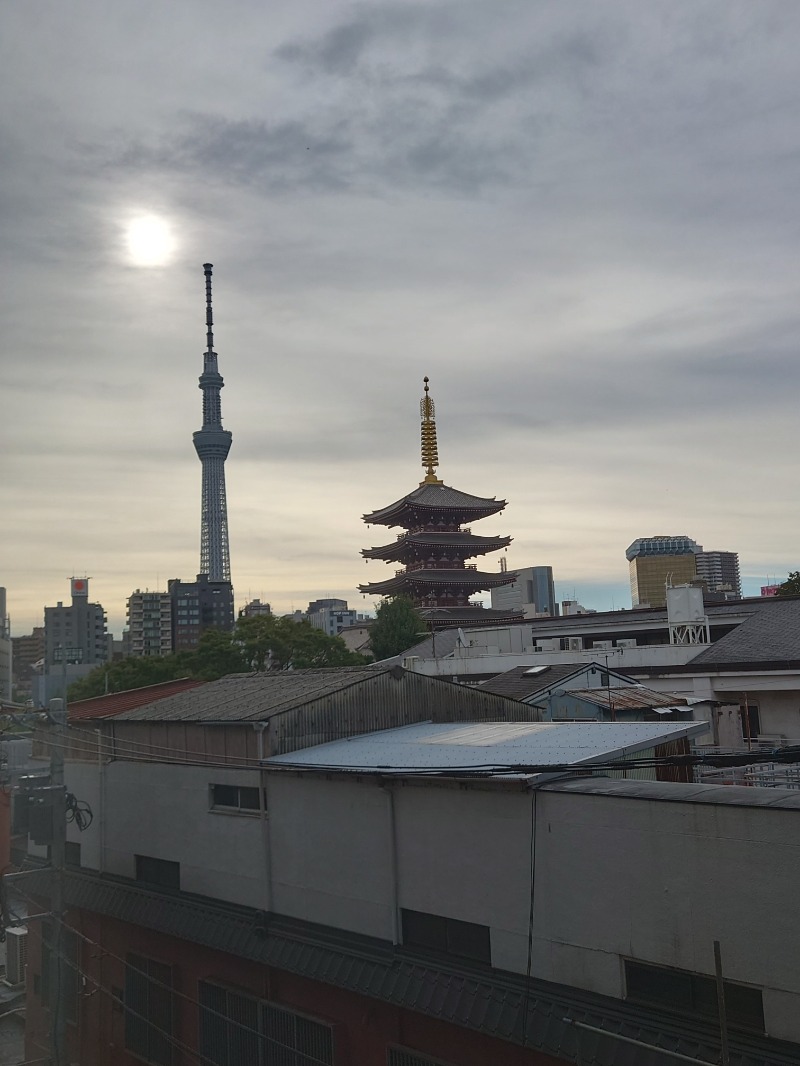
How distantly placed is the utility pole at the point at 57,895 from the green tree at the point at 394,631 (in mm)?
52767

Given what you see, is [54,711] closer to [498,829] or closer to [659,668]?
[498,829]

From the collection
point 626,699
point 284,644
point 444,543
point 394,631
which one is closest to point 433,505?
point 444,543

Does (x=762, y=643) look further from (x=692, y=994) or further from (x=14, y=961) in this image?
(x=14, y=961)

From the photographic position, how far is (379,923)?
16375 millimetres

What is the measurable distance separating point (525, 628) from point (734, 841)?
49.8 m

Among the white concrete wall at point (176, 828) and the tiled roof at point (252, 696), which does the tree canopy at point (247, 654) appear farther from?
the white concrete wall at point (176, 828)

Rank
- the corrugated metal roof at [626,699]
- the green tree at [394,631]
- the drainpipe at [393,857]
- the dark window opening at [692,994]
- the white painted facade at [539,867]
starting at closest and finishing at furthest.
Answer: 1. the dark window opening at [692,994]
2. the white painted facade at [539,867]
3. the drainpipe at [393,857]
4. the corrugated metal roof at [626,699]
5. the green tree at [394,631]

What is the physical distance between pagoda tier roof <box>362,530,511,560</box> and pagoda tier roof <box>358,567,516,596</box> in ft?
7.71

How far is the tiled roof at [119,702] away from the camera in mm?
26391

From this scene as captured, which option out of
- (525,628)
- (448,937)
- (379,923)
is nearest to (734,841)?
(448,937)

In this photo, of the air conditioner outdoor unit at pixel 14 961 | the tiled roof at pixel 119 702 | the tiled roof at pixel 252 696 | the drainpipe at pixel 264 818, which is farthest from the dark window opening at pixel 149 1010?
the air conditioner outdoor unit at pixel 14 961

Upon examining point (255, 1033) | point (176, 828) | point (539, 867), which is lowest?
point (255, 1033)

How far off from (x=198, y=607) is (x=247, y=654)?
5439 inches

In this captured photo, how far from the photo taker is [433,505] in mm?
91625
